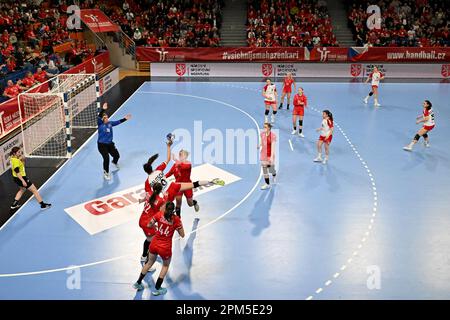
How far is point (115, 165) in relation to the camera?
49.9ft

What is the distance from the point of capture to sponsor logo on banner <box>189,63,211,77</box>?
30.0 metres

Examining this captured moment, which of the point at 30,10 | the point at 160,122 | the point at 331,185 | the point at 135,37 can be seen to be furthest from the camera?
the point at 135,37

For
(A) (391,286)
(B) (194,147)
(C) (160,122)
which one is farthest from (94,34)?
(A) (391,286)

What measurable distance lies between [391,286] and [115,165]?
9.27 meters

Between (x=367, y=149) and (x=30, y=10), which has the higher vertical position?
(x=30, y=10)

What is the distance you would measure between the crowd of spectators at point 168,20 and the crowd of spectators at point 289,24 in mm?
2732

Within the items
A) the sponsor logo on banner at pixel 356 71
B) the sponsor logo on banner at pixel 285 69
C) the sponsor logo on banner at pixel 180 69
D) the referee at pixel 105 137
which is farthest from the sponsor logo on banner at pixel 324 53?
the referee at pixel 105 137

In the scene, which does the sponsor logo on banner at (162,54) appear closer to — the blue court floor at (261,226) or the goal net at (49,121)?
the goal net at (49,121)

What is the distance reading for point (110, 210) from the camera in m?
12.4

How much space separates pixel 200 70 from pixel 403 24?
48.8 feet

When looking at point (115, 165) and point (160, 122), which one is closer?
point (115, 165)

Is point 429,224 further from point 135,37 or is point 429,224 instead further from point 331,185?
point 135,37

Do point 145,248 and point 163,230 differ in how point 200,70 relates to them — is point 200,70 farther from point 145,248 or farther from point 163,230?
point 163,230

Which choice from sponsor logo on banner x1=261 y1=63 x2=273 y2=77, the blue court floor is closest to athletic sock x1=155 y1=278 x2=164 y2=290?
the blue court floor
